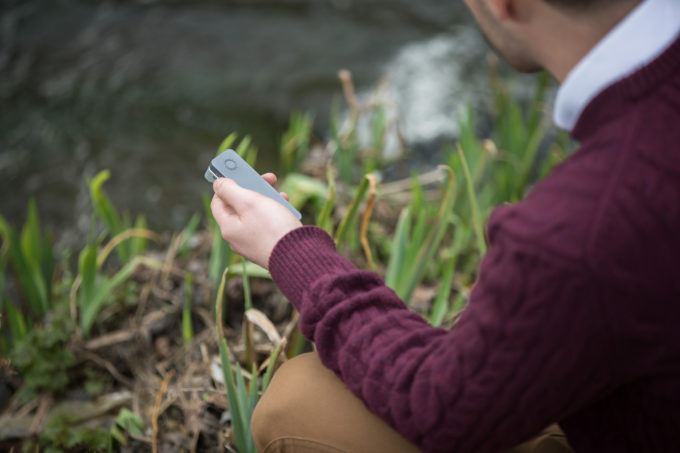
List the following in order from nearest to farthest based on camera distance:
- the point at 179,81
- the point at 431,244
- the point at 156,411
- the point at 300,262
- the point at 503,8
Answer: the point at 503,8 → the point at 300,262 → the point at 156,411 → the point at 431,244 → the point at 179,81

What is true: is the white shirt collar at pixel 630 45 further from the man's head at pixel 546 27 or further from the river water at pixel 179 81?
the river water at pixel 179 81

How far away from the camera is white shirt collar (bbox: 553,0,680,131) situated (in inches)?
26.3

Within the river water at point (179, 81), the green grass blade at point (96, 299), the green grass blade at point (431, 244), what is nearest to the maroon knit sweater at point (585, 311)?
the green grass blade at point (431, 244)

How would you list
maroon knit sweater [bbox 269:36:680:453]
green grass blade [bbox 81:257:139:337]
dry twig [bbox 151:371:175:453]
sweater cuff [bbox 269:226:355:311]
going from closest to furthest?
1. maroon knit sweater [bbox 269:36:680:453]
2. sweater cuff [bbox 269:226:355:311]
3. dry twig [bbox 151:371:175:453]
4. green grass blade [bbox 81:257:139:337]

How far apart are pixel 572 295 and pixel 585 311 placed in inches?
0.8

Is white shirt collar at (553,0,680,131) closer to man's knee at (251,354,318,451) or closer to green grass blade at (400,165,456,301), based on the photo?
man's knee at (251,354,318,451)

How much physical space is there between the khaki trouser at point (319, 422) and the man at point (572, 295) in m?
0.05

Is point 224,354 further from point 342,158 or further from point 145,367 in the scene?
point 342,158

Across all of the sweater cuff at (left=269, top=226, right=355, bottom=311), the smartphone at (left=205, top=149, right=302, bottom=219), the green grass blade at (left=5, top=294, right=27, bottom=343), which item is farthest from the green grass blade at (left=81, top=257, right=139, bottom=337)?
the sweater cuff at (left=269, top=226, right=355, bottom=311)

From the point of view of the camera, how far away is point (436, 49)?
128 inches

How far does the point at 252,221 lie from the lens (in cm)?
91

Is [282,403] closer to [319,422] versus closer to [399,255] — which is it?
[319,422]

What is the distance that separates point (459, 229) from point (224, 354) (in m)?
0.90

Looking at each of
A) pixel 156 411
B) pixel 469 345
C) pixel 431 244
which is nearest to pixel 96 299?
pixel 156 411
